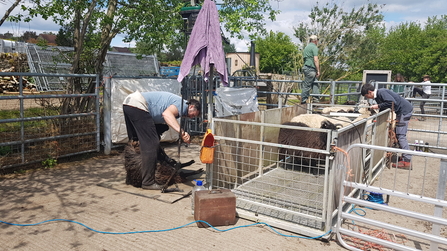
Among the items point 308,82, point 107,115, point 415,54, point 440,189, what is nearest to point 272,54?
point 415,54

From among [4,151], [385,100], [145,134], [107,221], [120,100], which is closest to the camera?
[107,221]

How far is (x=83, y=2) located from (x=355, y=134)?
19.7ft

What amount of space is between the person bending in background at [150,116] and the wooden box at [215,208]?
4.15 ft

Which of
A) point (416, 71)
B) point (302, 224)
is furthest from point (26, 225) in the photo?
point (416, 71)

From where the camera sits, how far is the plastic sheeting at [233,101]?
331 inches

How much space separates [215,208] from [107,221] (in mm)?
1404

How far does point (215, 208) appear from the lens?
14.1ft

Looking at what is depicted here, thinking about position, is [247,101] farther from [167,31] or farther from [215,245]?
[215,245]

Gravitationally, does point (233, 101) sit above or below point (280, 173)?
above

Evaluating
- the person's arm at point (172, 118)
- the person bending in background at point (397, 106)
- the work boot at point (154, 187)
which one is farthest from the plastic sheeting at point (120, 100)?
the person bending in background at point (397, 106)

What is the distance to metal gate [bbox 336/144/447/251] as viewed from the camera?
3.46m

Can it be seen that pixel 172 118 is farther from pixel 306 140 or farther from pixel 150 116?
pixel 306 140

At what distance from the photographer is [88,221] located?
4.41 metres

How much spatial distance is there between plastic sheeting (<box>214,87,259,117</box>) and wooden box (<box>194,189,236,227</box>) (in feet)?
13.6
